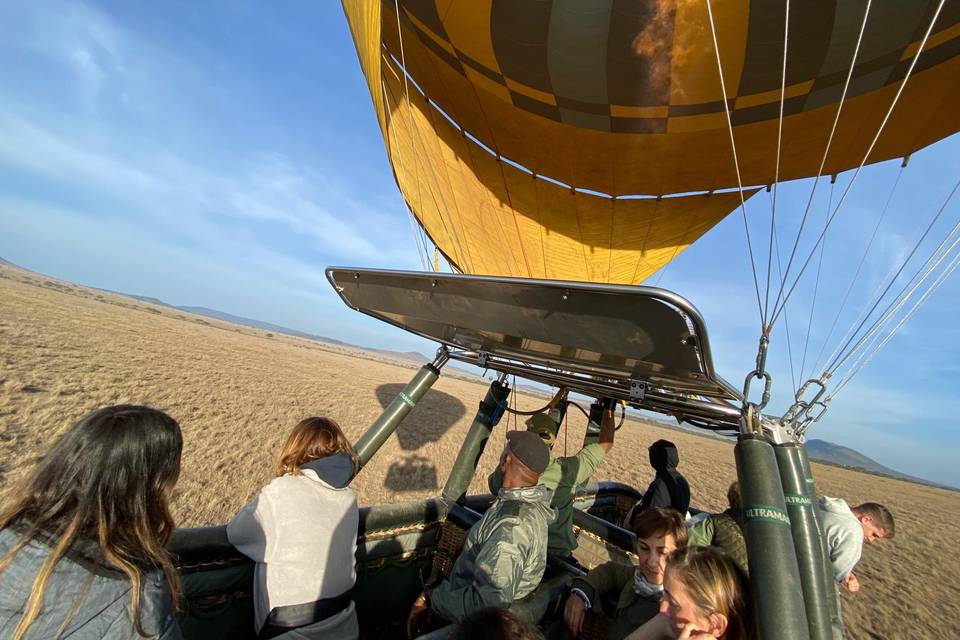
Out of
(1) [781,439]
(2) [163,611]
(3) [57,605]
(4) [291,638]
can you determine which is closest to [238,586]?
(4) [291,638]

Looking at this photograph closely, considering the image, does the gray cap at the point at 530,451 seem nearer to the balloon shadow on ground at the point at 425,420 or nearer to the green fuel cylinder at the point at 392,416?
the green fuel cylinder at the point at 392,416

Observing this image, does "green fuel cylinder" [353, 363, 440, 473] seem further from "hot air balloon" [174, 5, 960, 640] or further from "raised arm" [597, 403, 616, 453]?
"raised arm" [597, 403, 616, 453]

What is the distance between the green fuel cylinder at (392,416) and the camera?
349 cm

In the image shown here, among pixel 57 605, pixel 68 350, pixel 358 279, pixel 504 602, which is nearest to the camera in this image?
pixel 57 605

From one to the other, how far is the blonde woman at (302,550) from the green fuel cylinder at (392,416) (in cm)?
119

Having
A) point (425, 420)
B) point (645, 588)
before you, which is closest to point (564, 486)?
point (645, 588)

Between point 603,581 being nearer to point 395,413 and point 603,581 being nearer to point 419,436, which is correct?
point 395,413

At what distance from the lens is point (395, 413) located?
3672mm

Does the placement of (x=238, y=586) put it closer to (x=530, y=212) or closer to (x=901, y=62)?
(x=530, y=212)

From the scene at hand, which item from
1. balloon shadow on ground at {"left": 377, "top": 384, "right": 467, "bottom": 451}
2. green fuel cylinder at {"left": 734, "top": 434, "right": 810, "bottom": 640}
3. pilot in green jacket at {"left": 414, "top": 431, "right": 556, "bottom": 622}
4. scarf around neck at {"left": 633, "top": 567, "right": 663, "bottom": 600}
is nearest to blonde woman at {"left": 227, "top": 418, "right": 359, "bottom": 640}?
pilot in green jacket at {"left": 414, "top": 431, "right": 556, "bottom": 622}

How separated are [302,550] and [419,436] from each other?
1223 cm

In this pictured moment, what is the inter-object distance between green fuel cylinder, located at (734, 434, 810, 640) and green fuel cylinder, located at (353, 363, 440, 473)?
2.44m

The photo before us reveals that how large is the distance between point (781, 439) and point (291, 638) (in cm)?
235

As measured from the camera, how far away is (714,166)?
6902mm
